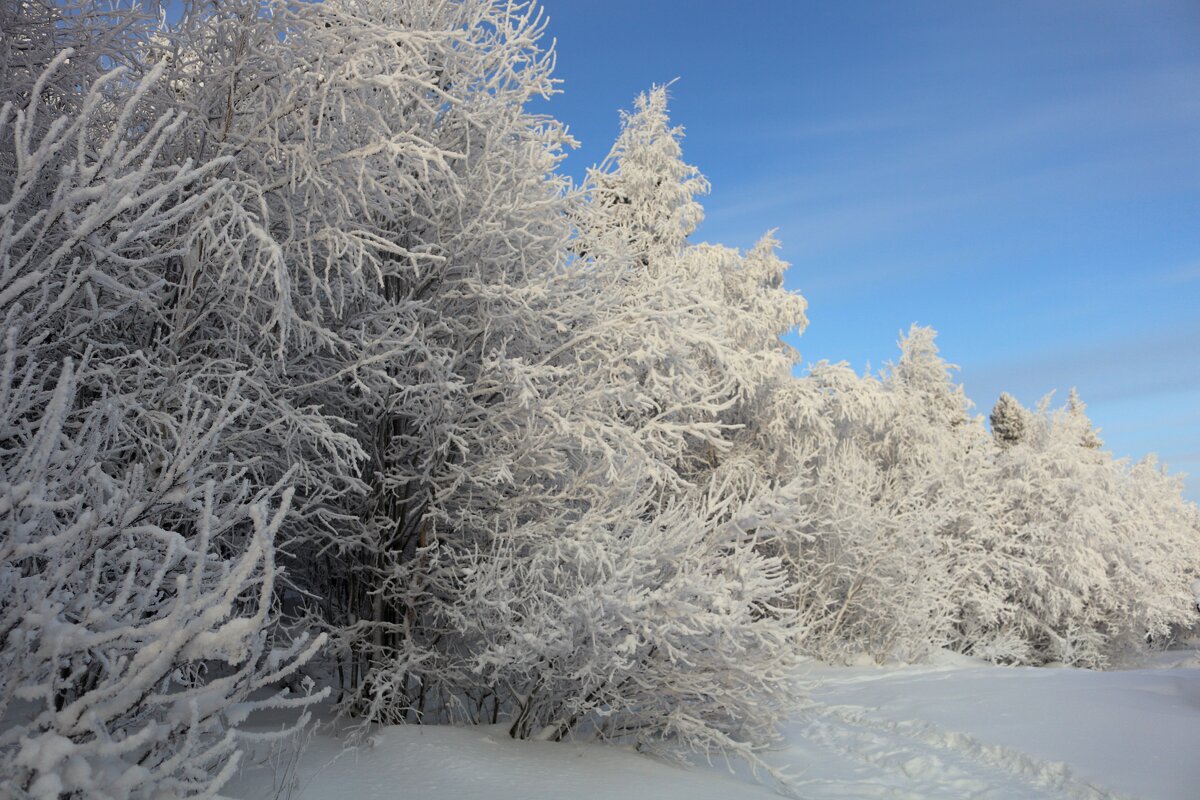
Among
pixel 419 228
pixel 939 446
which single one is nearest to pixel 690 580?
pixel 419 228

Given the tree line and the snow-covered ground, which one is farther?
the snow-covered ground

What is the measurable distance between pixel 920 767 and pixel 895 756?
39cm

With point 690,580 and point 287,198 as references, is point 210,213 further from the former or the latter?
point 690,580

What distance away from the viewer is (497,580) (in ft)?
20.5

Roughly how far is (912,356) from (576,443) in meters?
22.7

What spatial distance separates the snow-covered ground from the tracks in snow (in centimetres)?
2

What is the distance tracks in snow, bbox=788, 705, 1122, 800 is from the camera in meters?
6.88

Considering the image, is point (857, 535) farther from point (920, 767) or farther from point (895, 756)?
point (920, 767)

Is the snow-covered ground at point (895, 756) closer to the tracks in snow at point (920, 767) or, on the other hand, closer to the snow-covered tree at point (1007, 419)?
the tracks in snow at point (920, 767)

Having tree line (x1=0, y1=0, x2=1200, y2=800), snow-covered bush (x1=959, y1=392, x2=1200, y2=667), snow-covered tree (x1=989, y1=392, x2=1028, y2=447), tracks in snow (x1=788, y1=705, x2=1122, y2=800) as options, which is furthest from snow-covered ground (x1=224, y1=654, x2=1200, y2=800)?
snow-covered tree (x1=989, y1=392, x2=1028, y2=447)

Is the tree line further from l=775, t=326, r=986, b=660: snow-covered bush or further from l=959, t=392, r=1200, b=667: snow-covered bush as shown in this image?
l=959, t=392, r=1200, b=667: snow-covered bush

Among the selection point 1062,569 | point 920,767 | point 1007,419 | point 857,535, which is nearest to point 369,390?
point 920,767

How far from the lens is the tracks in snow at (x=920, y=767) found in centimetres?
688

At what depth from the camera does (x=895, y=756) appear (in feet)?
26.4
